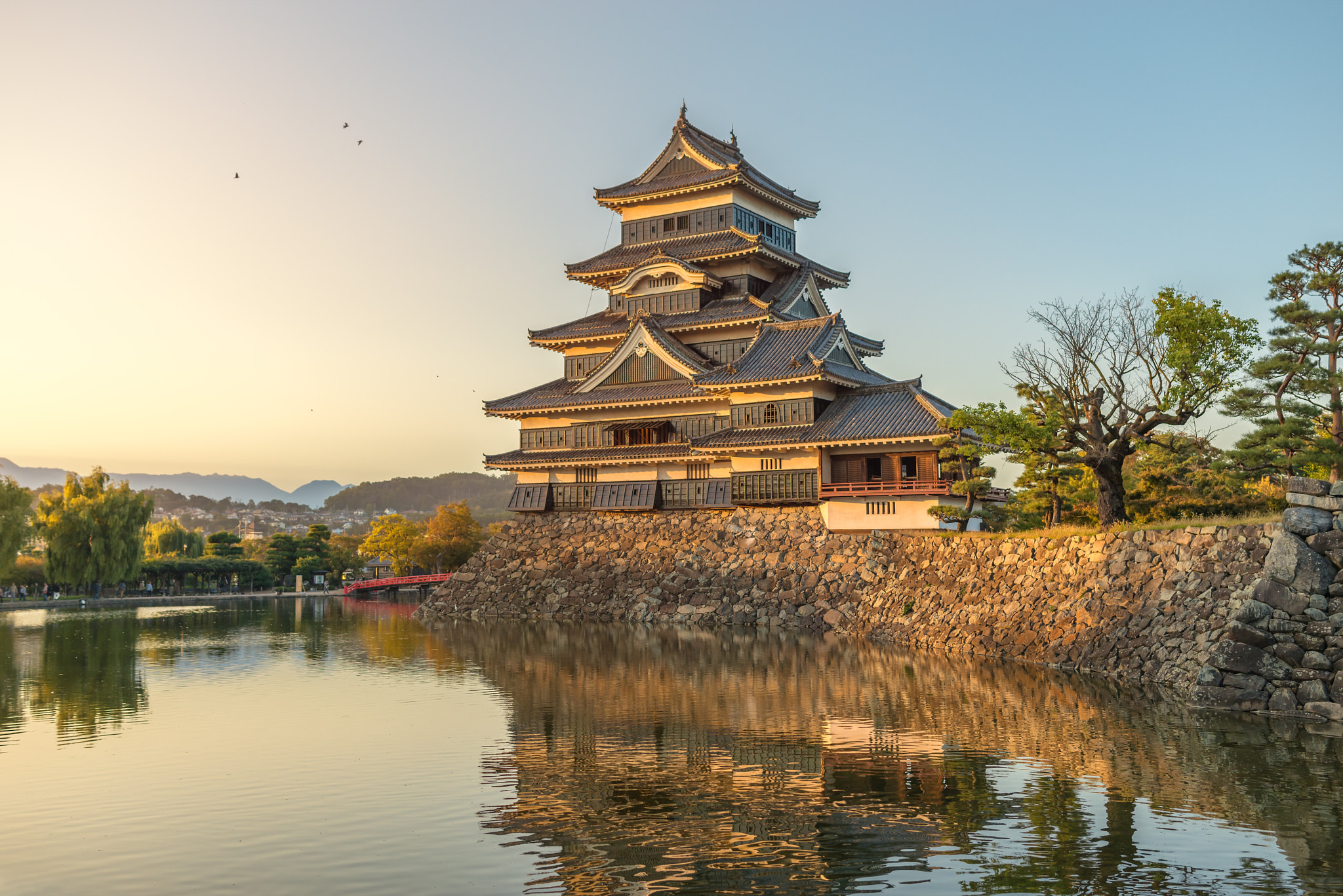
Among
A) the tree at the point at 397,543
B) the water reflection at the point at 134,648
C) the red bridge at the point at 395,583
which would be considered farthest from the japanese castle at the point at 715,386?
the tree at the point at 397,543

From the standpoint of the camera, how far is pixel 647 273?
47188 mm

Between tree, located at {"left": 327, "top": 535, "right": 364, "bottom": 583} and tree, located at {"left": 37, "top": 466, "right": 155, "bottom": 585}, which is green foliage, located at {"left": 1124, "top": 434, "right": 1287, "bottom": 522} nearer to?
tree, located at {"left": 37, "top": 466, "right": 155, "bottom": 585}

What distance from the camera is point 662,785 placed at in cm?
1448

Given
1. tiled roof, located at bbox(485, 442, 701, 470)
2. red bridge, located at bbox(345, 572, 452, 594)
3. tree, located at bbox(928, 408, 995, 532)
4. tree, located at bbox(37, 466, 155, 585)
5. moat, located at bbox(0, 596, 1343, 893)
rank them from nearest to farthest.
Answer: moat, located at bbox(0, 596, 1343, 893) → tree, located at bbox(928, 408, 995, 532) → tiled roof, located at bbox(485, 442, 701, 470) → tree, located at bbox(37, 466, 155, 585) → red bridge, located at bbox(345, 572, 452, 594)

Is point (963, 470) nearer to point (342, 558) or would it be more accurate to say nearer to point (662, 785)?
point (662, 785)

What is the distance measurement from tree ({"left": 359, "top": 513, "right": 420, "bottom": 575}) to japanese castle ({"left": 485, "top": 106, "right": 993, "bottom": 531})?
35066 millimetres

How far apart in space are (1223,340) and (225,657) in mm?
29810

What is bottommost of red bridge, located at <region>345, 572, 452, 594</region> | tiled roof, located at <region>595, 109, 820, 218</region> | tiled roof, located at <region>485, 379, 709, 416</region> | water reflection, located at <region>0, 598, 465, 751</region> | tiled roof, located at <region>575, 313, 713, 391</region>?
water reflection, located at <region>0, 598, 465, 751</region>

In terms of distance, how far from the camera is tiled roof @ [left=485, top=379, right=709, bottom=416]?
145ft

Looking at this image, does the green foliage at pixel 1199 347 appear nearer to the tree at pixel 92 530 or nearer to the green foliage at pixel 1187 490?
the green foliage at pixel 1187 490

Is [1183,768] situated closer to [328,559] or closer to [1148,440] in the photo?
[1148,440]

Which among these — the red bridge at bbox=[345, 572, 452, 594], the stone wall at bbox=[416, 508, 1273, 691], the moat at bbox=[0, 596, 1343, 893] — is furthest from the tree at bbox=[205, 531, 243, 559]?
the moat at bbox=[0, 596, 1343, 893]

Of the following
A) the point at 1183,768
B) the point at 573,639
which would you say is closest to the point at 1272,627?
the point at 1183,768

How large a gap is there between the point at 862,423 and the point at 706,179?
46.9 feet
